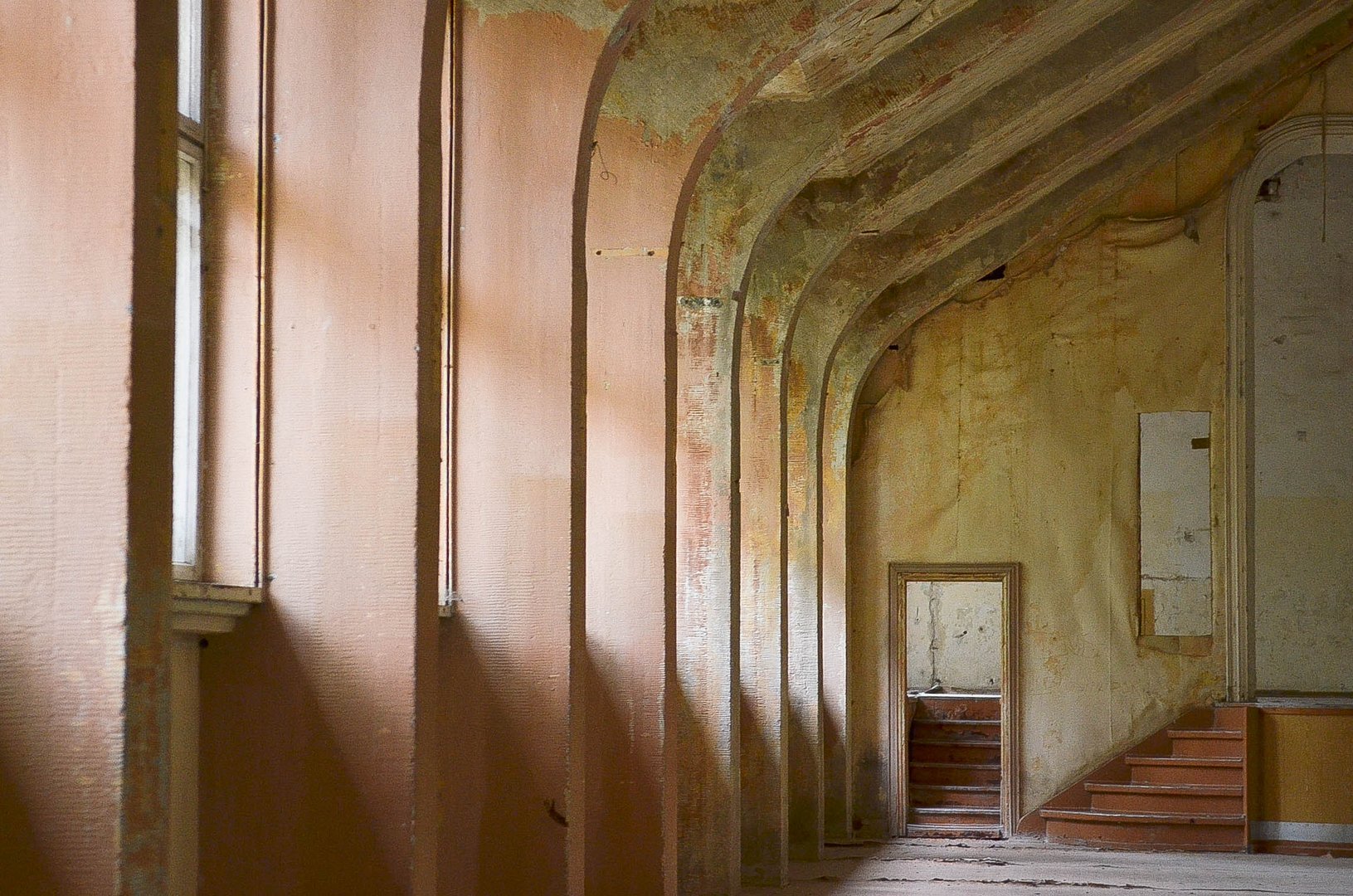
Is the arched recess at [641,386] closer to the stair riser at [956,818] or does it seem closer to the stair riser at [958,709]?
the stair riser at [956,818]

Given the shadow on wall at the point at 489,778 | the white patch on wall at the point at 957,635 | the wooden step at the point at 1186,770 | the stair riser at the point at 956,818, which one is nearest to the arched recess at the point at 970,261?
the stair riser at the point at 956,818

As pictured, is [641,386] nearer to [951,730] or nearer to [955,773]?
[955,773]

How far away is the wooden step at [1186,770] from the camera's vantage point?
40.0ft

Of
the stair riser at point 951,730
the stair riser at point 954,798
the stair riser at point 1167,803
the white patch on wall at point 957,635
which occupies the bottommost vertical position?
the stair riser at point 954,798

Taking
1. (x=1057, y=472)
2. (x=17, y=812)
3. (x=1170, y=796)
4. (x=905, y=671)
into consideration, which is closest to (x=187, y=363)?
(x=17, y=812)

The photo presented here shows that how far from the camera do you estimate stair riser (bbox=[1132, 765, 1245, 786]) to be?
1220 cm

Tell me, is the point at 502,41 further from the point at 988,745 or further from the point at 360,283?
the point at 988,745

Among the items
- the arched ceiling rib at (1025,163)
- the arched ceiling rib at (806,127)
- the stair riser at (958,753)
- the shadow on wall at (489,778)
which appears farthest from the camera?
the stair riser at (958,753)

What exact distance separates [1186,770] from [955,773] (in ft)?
8.35

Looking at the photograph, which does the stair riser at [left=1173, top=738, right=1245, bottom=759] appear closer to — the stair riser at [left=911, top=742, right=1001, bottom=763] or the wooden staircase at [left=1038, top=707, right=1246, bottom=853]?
the wooden staircase at [left=1038, top=707, right=1246, bottom=853]

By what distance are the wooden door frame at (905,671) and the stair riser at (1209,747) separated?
1.30 m

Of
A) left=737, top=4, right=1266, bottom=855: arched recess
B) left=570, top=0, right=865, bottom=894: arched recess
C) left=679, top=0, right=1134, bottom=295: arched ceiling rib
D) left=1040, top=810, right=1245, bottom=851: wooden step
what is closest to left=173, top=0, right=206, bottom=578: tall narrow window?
left=570, top=0, right=865, bottom=894: arched recess

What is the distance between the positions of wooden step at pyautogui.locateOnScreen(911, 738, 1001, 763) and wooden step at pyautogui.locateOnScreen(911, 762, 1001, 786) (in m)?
0.12

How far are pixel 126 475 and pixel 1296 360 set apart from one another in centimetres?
1230
